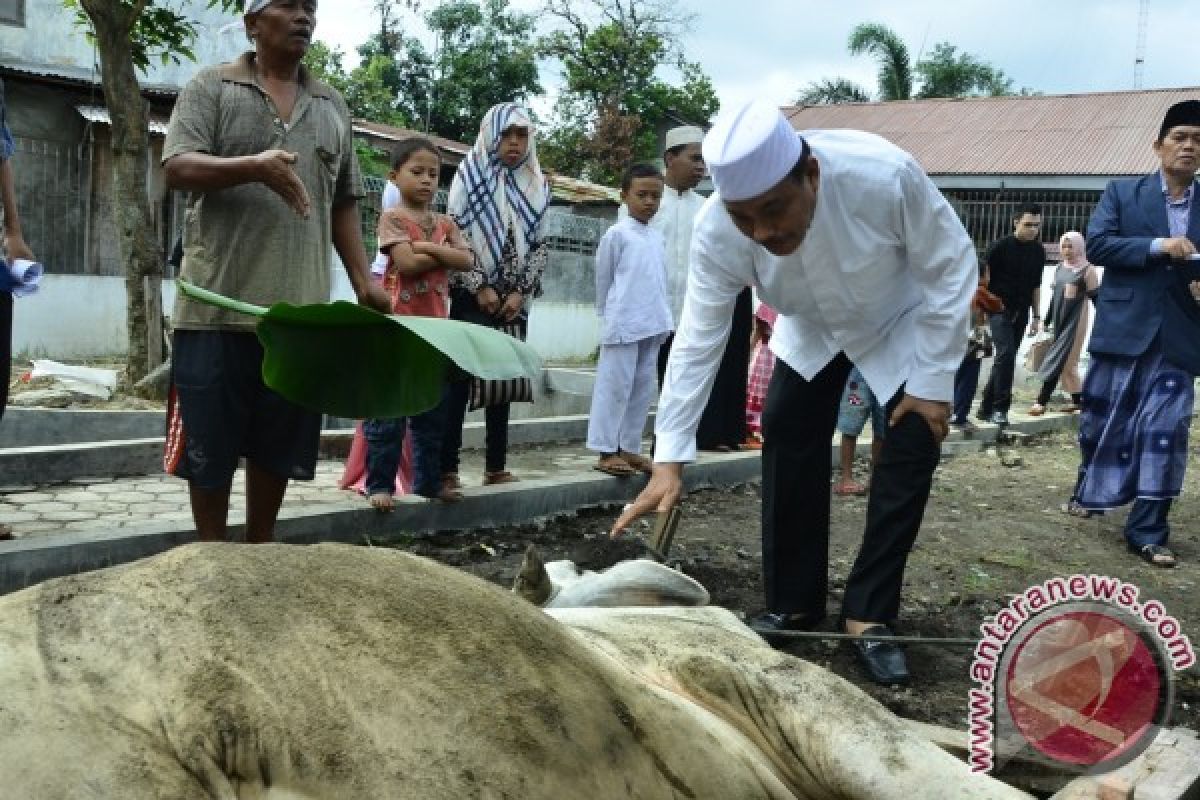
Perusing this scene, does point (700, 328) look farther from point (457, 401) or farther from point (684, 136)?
point (684, 136)

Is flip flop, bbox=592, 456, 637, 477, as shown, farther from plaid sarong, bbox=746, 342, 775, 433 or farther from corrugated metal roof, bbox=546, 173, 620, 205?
corrugated metal roof, bbox=546, 173, 620, 205

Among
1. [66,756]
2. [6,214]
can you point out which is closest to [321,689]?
[66,756]

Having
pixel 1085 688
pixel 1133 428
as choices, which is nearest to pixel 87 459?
pixel 1085 688

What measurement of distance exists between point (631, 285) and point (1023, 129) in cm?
1944

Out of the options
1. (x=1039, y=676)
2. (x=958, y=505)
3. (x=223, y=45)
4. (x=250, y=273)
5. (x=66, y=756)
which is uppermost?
(x=223, y=45)

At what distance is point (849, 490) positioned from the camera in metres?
7.15

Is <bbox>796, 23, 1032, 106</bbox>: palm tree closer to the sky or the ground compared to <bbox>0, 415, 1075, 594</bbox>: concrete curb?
closer to the sky

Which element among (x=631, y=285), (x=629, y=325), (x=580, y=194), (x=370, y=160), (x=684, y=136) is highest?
(x=370, y=160)

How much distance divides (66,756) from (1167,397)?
557cm

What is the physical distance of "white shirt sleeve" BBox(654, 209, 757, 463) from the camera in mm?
3729

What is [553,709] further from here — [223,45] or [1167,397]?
[223,45]

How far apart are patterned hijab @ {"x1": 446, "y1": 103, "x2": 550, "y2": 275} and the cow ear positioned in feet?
10.7

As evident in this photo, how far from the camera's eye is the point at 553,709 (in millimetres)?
1744

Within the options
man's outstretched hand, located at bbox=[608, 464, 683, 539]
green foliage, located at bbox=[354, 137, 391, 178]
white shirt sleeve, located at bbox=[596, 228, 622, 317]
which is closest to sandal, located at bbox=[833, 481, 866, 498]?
white shirt sleeve, located at bbox=[596, 228, 622, 317]
